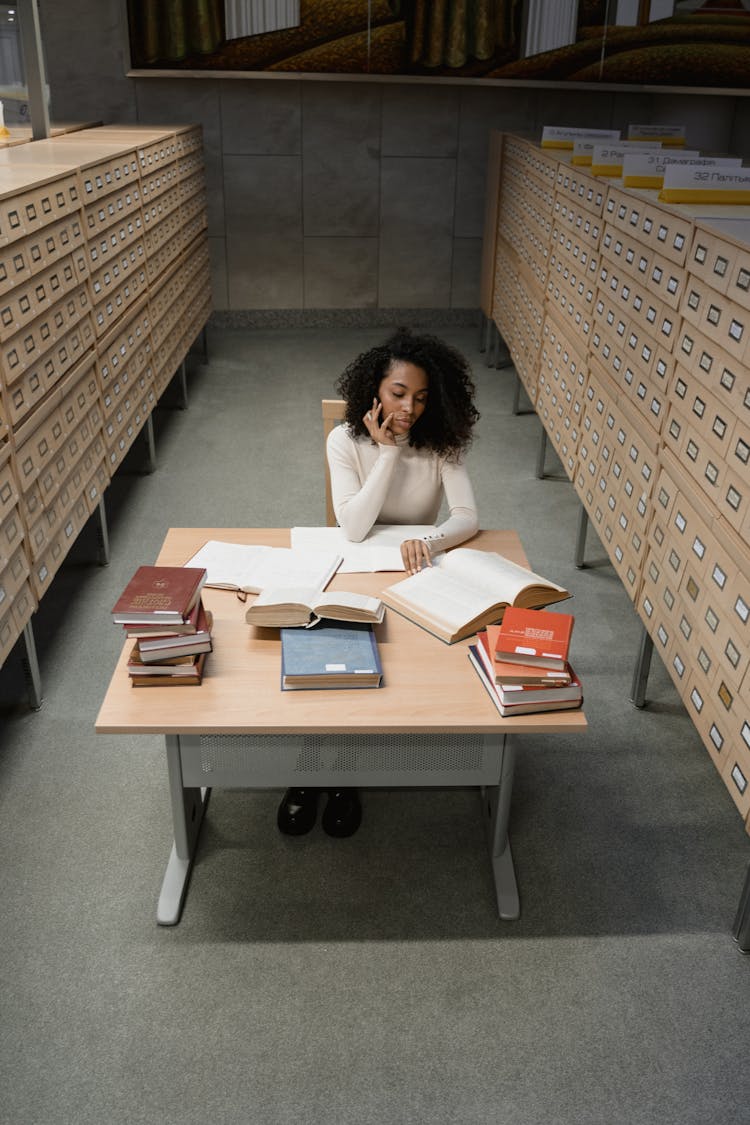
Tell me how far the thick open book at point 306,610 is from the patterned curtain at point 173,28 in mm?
5568

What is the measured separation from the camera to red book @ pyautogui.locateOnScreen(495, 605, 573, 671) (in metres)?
1.92

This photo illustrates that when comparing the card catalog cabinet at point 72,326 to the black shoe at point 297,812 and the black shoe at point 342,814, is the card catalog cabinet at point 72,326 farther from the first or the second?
the black shoe at point 342,814

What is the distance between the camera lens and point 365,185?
23.0ft

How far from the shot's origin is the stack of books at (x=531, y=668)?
1.91 metres

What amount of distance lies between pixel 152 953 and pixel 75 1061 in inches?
11.5

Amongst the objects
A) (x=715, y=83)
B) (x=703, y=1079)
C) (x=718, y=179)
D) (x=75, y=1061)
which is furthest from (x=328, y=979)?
(x=715, y=83)

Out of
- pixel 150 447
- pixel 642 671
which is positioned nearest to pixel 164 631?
pixel 642 671

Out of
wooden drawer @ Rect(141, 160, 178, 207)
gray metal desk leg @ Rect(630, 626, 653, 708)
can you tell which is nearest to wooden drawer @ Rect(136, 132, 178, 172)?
wooden drawer @ Rect(141, 160, 178, 207)

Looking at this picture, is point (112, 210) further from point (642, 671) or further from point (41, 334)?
point (642, 671)

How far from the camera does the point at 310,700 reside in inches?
76.9

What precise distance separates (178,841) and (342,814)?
1.41 ft

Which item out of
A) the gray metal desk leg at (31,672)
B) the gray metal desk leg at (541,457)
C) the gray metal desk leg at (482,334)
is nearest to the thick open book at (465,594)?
the gray metal desk leg at (31,672)

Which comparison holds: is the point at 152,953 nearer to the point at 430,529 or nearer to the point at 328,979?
the point at 328,979

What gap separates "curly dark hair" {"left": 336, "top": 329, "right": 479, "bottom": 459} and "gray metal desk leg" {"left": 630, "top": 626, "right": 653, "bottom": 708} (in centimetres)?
84
